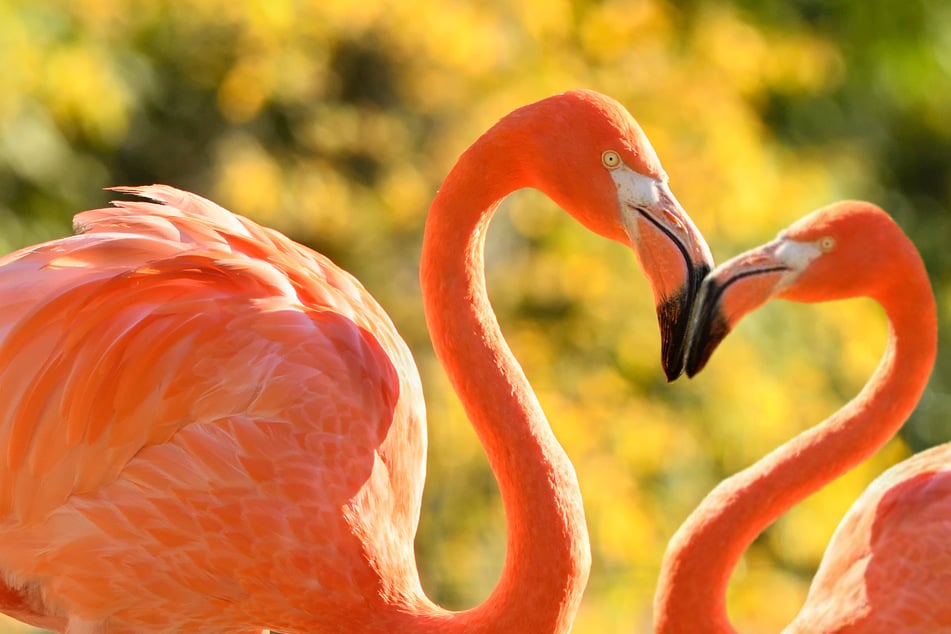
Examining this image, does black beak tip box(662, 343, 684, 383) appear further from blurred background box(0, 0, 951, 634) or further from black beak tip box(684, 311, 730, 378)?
blurred background box(0, 0, 951, 634)

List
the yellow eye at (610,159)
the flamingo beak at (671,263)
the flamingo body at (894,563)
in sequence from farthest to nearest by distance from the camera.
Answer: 1. the flamingo body at (894,563)
2. the yellow eye at (610,159)
3. the flamingo beak at (671,263)

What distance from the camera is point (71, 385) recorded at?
252 centimetres

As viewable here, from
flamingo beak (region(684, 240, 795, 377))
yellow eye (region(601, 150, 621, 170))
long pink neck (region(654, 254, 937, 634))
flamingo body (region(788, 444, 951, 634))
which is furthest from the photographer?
long pink neck (region(654, 254, 937, 634))

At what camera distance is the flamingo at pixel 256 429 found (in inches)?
96.2

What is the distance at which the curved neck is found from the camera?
243cm

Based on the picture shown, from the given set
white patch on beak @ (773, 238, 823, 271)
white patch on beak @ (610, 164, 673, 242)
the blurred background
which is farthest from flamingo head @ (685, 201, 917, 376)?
the blurred background

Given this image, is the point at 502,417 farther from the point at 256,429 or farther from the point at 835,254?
the point at 835,254

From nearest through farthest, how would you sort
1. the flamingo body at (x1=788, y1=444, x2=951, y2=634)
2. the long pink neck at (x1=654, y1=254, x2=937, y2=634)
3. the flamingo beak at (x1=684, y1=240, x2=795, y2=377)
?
the flamingo beak at (x1=684, y1=240, x2=795, y2=377) < the flamingo body at (x1=788, y1=444, x2=951, y2=634) < the long pink neck at (x1=654, y1=254, x2=937, y2=634)

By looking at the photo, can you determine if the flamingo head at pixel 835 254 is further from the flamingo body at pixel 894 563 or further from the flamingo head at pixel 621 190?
the flamingo head at pixel 621 190

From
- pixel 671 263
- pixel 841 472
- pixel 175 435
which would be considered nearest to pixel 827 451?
pixel 841 472

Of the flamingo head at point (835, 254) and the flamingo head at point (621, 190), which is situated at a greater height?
the flamingo head at point (621, 190)

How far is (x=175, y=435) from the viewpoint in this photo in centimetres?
250

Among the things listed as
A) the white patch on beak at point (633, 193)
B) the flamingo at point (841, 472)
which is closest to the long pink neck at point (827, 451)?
the flamingo at point (841, 472)

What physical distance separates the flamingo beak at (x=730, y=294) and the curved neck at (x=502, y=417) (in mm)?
333
